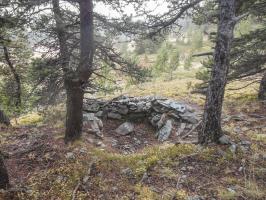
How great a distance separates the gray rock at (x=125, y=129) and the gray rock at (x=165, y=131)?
1241mm

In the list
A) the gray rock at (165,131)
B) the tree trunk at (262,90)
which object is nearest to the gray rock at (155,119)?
the gray rock at (165,131)

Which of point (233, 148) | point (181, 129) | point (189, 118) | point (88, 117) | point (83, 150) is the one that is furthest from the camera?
point (189, 118)

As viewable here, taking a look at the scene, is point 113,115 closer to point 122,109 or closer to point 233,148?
point 122,109

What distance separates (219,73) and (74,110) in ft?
15.5

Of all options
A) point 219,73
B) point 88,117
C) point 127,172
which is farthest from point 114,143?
point 219,73

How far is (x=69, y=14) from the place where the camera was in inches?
405

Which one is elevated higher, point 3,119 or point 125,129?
point 125,129

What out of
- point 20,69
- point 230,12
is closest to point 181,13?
point 230,12

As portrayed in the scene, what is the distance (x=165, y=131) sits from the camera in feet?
37.1

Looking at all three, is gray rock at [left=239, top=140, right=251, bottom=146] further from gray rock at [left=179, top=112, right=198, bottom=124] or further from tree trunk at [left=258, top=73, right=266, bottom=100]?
tree trunk at [left=258, top=73, right=266, bottom=100]

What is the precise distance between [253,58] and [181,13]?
638 cm

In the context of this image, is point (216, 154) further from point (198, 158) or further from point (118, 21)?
point (118, 21)

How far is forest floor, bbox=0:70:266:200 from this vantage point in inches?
261

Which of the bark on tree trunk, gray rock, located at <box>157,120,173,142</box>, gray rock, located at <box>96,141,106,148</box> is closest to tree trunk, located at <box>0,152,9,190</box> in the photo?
the bark on tree trunk
